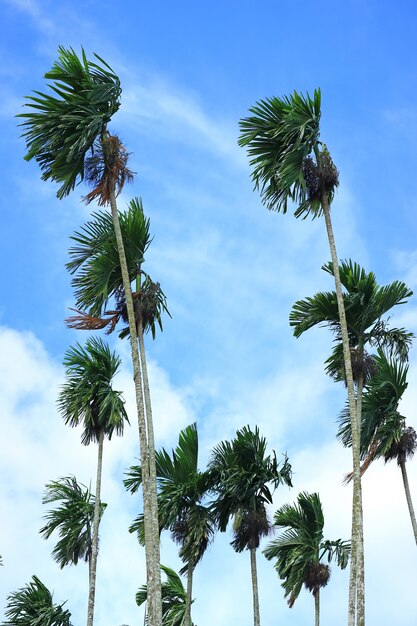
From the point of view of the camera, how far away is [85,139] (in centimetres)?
2327

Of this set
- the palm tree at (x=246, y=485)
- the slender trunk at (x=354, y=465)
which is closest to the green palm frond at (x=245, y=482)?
the palm tree at (x=246, y=485)

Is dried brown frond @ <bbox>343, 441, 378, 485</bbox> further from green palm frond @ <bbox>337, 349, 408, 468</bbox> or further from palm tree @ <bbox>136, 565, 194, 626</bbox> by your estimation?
palm tree @ <bbox>136, 565, 194, 626</bbox>

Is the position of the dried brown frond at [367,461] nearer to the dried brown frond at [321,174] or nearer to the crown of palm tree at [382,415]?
the crown of palm tree at [382,415]

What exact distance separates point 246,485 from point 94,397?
595 cm

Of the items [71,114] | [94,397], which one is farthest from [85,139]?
[94,397]

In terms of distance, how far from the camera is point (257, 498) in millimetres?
26516

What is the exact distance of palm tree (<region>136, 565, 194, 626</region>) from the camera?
28.1 meters

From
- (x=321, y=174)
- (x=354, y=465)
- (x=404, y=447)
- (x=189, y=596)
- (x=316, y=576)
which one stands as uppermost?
(x=321, y=174)

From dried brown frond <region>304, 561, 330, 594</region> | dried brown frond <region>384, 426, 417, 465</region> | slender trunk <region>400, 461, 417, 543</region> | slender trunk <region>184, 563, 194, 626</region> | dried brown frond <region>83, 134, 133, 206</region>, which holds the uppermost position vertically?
dried brown frond <region>83, 134, 133, 206</region>

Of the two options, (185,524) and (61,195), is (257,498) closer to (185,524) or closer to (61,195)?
(185,524)

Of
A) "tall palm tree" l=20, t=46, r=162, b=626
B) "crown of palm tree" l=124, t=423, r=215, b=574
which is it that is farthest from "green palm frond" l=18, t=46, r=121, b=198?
"crown of palm tree" l=124, t=423, r=215, b=574

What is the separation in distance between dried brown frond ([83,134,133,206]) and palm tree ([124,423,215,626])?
285 inches

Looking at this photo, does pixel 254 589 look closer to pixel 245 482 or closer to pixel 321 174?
pixel 245 482

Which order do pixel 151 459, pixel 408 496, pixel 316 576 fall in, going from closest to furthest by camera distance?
1. pixel 151 459
2. pixel 408 496
3. pixel 316 576
